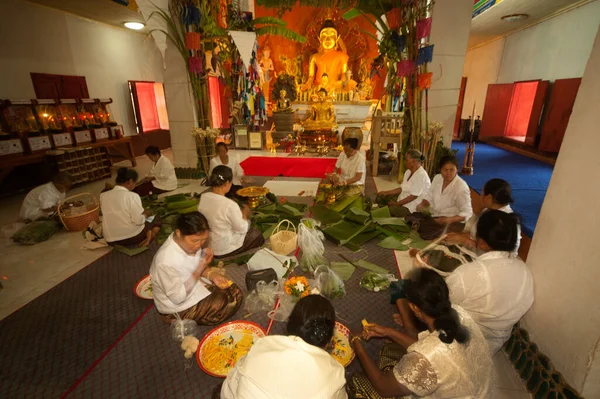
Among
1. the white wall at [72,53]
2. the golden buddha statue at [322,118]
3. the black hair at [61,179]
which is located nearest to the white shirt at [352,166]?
the black hair at [61,179]

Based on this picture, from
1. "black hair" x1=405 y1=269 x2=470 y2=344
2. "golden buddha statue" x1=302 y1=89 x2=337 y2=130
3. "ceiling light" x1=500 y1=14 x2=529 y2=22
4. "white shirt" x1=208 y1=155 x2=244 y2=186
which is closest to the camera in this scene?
"black hair" x1=405 y1=269 x2=470 y2=344

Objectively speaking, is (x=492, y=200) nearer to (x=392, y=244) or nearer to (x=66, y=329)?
(x=392, y=244)

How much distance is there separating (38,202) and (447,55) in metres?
7.47

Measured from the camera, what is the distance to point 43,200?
4363mm

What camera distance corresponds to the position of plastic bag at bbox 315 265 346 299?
2.78 metres

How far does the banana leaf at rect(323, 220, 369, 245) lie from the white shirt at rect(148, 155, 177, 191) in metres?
3.59

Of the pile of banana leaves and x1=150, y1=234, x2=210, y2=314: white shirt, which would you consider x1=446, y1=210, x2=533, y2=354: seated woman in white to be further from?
x1=150, y1=234, x2=210, y2=314: white shirt

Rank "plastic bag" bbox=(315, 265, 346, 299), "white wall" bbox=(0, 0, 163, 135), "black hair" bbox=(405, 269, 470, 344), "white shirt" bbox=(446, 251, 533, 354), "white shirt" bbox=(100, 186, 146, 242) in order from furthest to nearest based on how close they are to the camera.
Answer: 1. "white wall" bbox=(0, 0, 163, 135)
2. "white shirt" bbox=(100, 186, 146, 242)
3. "plastic bag" bbox=(315, 265, 346, 299)
4. "white shirt" bbox=(446, 251, 533, 354)
5. "black hair" bbox=(405, 269, 470, 344)

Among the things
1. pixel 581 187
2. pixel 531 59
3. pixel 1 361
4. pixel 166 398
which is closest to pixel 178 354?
pixel 166 398

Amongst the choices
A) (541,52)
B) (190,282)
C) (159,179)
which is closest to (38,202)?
(159,179)

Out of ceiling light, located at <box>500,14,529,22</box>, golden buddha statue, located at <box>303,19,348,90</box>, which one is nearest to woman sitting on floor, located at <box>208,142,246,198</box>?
ceiling light, located at <box>500,14,529,22</box>

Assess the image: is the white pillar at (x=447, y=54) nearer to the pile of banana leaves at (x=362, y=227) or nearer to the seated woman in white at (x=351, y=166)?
the seated woman in white at (x=351, y=166)

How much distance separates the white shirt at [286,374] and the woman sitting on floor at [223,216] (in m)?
2.01

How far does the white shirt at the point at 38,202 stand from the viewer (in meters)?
4.29
